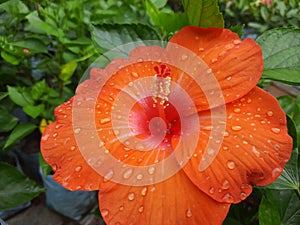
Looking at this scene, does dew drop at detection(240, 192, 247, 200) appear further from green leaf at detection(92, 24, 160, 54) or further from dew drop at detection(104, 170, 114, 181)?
green leaf at detection(92, 24, 160, 54)

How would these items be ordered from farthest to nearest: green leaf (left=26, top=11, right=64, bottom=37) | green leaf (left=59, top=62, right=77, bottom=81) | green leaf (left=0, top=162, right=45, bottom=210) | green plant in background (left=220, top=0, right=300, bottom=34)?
green plant in background (left=220, top=0, right=300, bottom=34)
green leaf (left=59, top=62, right=77, bottom=81)
green leaf (left=26, top=11, right=64, bottom=37)
green leaf (left=0, top=162, right=45, bottom=210)

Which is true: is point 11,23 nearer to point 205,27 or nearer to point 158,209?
point 205,27

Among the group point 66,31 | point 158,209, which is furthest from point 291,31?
point 66,31

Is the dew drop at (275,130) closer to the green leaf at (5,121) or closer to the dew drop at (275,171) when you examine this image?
the dew drop at (275,171)

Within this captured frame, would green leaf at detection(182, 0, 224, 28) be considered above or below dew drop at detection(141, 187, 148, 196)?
above

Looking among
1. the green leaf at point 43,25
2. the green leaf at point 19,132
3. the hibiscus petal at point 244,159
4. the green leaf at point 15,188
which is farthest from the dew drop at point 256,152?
the green leaf at point 19,132

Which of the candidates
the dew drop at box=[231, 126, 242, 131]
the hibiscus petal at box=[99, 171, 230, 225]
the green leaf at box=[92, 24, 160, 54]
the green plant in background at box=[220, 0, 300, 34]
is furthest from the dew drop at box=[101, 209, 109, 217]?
the green plant in background at box=[220, 0, 300, 34]

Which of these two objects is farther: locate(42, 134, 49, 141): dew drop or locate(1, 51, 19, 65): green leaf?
locate(1, 51, 19, 65): green leaf
